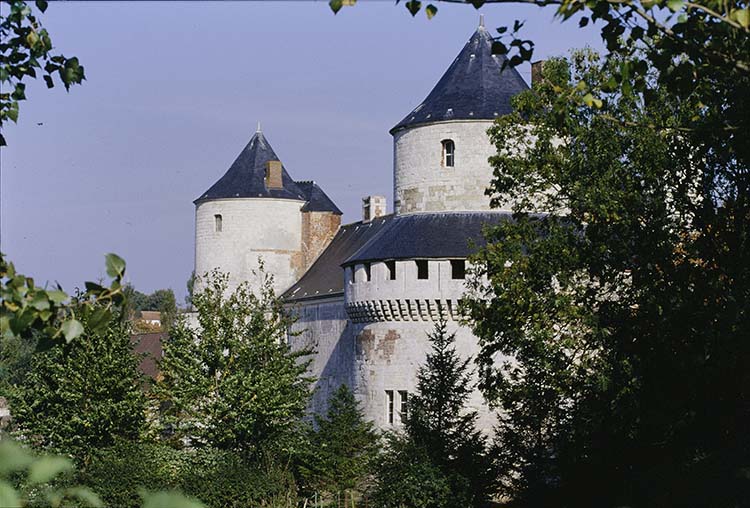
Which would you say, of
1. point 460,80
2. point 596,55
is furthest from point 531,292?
point 460,80

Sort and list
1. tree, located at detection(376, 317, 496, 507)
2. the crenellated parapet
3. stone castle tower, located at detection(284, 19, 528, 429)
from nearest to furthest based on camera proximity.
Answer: tree, located at detection(376, 317, 496, 507) < the crenellated parapet < stone castle tower, located at detection(284, 19, 528, 429)

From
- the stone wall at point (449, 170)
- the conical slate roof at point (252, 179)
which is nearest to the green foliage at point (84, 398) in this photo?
the stone wall at point (449, 170)

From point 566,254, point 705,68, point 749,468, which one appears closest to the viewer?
point 705,68

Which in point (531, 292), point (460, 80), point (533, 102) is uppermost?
point (460, 80)

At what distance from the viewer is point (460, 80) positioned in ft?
108

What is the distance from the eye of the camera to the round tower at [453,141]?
31297 mm

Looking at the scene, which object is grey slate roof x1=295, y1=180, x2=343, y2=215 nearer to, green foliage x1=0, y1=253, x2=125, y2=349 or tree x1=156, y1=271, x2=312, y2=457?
tree x1=156, y1=271, x2=312, y2=457

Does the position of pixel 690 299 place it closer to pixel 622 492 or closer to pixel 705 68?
pixel 622 492

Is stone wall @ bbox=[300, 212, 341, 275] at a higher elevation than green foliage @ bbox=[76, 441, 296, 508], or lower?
higher

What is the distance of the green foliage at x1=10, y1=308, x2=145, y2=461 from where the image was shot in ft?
87.2

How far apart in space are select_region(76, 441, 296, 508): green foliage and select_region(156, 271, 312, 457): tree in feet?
4.46

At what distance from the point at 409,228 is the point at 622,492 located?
1313cm

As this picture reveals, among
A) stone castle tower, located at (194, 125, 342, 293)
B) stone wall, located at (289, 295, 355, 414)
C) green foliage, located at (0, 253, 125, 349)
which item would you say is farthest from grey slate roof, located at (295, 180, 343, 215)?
green foliage, located at (0, 253, 125, 349)

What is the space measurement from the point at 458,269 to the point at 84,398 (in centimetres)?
993
